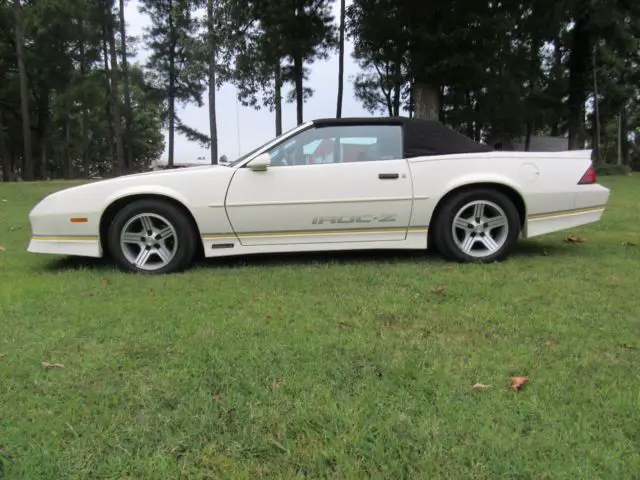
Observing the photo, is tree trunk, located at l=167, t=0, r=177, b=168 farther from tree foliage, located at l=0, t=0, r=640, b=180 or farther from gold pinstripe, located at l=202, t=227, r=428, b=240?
gold pinstripe, located at l=202, t=227, r=428, b=240

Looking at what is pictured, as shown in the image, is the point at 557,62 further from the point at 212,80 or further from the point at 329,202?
the point at 329,202

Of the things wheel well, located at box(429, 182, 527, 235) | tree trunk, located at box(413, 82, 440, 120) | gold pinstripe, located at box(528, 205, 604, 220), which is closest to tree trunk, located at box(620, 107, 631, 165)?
tree trunk, located at box(413, 82, 440, 120)

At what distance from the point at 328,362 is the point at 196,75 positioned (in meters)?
20.9

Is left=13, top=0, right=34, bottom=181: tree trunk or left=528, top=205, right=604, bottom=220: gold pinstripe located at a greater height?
left=13, top=0, right=34, bottom=181: tree trunk

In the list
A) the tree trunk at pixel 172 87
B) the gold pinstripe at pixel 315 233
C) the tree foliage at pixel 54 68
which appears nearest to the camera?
the gold pinstripe at pixel 315 233

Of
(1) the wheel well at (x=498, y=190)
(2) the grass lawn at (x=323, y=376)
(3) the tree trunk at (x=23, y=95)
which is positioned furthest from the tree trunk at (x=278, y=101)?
(2) the grass lawn at (x=323, y=376)

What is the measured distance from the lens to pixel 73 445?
2051 millimetres

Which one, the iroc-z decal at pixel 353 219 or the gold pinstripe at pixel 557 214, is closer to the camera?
the iroc-z decal at pixel 353 219

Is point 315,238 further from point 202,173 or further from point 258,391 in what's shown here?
point 258,391

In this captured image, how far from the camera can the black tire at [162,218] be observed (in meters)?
4.82

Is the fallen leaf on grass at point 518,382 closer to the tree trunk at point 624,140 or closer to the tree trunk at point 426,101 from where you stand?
the tree trunk at point 426,101

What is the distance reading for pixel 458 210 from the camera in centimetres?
500

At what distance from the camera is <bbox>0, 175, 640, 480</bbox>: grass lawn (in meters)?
1.96

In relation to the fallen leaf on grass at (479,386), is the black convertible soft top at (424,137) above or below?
above
